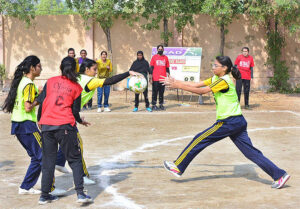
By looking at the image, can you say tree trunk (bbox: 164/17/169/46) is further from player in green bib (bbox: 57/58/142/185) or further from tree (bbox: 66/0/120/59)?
player in green bib (bbox: 57/58/142/185)

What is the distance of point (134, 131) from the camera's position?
11.4m

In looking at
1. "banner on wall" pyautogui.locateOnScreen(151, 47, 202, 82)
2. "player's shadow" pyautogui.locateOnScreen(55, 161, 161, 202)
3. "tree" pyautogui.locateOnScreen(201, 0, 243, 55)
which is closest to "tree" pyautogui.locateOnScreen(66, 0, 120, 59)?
"banner on wall" pyautogui.locateOnScreen(151, 47, 202, 82)

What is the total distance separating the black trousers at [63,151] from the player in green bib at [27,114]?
0.37 meters

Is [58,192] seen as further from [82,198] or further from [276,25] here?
[276,25]

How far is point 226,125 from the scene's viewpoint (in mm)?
6609

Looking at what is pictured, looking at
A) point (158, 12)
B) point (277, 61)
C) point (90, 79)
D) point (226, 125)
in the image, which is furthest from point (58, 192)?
point (277, 61)

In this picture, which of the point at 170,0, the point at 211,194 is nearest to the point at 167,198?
the point at 211,194

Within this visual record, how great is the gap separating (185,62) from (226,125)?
11.1m

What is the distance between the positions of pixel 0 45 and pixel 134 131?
12169mm

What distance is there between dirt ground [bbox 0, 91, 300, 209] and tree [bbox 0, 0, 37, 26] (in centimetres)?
737

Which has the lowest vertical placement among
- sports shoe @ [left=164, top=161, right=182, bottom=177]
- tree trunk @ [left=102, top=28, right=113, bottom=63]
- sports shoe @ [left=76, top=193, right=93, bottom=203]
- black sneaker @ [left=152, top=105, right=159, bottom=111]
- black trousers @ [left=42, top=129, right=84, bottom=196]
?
sports shoe @ [left=76, top=193, right=93, bottom=203]

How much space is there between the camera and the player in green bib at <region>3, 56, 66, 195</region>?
239 inches

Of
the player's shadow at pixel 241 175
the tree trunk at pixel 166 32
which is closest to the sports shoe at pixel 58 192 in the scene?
the player's shadow at pixel 241 175

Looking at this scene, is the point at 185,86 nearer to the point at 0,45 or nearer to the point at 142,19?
the point at 142,19
